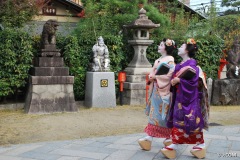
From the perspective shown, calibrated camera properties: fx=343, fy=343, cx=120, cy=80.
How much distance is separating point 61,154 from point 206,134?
2.79m

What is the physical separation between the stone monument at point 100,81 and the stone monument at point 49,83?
33.0 inches

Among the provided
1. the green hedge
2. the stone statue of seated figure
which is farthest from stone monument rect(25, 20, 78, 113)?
the stone statue of seated figure

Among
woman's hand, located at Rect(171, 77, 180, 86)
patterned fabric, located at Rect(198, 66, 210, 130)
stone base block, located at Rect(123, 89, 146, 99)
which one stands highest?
woman's hand, located at Rect(171, 77, 180, 86)

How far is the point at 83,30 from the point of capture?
10.5 m

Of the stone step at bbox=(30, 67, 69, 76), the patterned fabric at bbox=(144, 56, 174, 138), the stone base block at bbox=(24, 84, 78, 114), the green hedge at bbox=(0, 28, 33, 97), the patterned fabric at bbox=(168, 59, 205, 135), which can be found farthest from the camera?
the green hedge at bbox=(0, 28, 33, 97)

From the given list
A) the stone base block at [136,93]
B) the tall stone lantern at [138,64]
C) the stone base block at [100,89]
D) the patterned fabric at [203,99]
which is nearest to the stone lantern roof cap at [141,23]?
the tall stone lantern at [138,64]

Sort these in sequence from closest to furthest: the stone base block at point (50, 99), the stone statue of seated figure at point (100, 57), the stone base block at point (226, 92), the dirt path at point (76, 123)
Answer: the dirt path at point (76, 123), the stone base block at point (50, 99), the stone statue of seated figure at point (100, 57), the stone base block at point (226, 92)

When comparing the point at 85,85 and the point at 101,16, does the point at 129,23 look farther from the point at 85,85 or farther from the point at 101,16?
the point at 85,85

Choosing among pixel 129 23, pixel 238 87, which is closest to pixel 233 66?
pixel 238 87

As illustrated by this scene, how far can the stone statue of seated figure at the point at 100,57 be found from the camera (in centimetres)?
979

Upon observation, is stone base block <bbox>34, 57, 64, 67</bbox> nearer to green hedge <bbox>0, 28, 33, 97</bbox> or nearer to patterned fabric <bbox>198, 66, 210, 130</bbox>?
green hedge <bbox>0, 28, 33, 97</bbox>

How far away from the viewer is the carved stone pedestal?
8.64 m

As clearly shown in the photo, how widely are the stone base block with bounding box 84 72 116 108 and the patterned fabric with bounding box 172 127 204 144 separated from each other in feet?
16.8

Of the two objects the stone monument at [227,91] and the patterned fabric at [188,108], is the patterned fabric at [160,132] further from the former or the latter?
the stone monument at [227,91]
